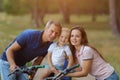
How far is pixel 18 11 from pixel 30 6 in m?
8.30

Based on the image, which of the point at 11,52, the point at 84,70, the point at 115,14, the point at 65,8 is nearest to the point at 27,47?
the point at 11,52

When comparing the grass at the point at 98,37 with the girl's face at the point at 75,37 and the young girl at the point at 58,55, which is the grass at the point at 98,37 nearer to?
the young girl at the point at 58,55

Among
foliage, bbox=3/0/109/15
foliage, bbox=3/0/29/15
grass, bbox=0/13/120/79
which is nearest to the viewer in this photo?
grass, bbox=0/13/120/79

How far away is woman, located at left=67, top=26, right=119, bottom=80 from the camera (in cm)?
484

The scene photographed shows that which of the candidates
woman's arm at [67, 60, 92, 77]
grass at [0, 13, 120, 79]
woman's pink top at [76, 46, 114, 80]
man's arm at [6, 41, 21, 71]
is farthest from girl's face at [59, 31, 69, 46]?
grass at [0, 13, 120, 79]

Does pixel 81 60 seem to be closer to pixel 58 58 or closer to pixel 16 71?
pixel 58 58

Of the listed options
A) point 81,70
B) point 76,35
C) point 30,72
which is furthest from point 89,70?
point 30,72

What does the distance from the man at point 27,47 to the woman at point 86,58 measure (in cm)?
21

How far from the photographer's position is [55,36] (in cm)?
477

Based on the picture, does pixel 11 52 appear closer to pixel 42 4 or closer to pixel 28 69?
pixel 28 69

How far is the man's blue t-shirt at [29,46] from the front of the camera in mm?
4969

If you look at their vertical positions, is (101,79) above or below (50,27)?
below

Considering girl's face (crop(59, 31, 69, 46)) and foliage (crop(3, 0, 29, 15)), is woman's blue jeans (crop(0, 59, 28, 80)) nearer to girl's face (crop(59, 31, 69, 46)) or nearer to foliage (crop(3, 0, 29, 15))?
girl's face (crop(59, 31, 69, 46))

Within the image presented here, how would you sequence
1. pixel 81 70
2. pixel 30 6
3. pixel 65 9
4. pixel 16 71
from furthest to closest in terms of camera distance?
pixel 65 9, pixel 30 6, pixel 81 70, pixel 16 71
